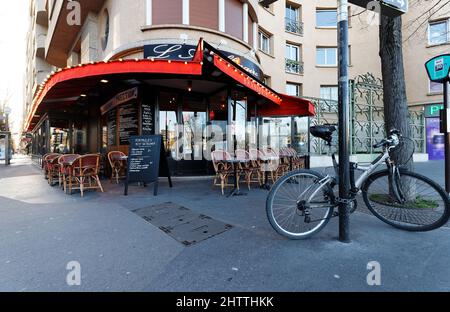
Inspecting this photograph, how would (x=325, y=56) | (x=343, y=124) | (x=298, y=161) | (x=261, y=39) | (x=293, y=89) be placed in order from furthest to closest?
(x=325, y=56)
(x=293, y=89)
(x=261, y=39)
(x=298, y=161)
(x=343, y=124)

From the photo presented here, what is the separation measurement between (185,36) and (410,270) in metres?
8.22

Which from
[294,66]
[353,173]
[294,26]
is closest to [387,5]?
[353,173]

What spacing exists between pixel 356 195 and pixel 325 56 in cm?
1811

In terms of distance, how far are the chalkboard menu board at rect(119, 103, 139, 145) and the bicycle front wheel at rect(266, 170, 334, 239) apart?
6327mm

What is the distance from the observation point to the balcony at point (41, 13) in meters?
17.5

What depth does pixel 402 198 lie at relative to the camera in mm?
3188

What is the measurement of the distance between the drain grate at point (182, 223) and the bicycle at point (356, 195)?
885 mm

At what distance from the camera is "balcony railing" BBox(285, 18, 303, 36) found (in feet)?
55.7

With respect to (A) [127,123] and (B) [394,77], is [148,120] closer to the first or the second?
(A) [127,123]

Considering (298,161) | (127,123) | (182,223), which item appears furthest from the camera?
(127,123)

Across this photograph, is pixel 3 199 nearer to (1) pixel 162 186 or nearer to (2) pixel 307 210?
(1) pixel 162 186

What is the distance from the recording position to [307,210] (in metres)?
3.00

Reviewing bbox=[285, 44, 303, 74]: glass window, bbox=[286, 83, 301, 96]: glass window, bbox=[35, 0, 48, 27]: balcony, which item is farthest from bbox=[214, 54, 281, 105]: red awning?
bbox=[35, 0, 48, 27]: balcony

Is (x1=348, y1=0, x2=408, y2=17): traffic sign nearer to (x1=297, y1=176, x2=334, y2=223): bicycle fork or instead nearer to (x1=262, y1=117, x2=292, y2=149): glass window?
(x1=297, y1=176, x2=334, y2=223): bicycle fork
